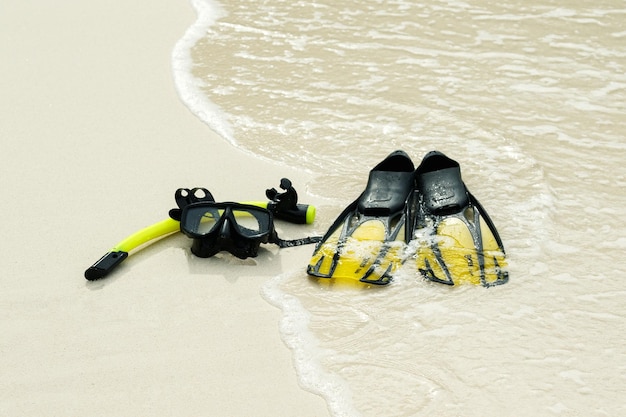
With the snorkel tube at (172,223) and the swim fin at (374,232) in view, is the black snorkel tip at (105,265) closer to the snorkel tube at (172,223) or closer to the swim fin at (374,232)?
the snorkel tube at (172,223)

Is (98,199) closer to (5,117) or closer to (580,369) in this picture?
(5,117)

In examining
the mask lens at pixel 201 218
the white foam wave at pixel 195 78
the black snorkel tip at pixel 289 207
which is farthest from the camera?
the white foam wave at pixel 195 78

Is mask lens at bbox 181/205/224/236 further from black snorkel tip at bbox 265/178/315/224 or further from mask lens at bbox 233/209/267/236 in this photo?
→ black snorkel tip at bbox 265/178/315/224

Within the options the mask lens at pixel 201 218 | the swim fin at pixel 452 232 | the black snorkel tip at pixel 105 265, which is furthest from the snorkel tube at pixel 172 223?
the swim fin at pixel 452 232

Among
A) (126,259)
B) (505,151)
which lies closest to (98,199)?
(126,259)

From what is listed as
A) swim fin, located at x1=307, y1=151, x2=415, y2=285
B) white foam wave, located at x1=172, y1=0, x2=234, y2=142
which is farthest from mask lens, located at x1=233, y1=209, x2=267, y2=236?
white foam wave, located at x1=172, y1=0, x2=234, y2=142

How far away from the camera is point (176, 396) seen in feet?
11.5

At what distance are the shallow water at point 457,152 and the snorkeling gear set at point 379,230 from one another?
0.11 metres

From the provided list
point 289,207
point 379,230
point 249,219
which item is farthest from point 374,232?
point 249,219

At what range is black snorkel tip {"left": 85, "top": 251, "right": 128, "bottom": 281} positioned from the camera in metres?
4.21

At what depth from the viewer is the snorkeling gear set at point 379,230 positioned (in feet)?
13.9

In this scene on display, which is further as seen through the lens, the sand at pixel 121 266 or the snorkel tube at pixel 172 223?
the snorkel tube at pixel 172 223

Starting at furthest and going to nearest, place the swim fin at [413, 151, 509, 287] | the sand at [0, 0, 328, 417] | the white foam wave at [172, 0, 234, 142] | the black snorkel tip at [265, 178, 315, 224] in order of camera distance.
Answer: the white foam wave at [172, 0, 234, 142] < the black snorkel tip at [265, 178, 315, 224] < the swim fin at [413, 151, 509, 287] < the sand at [0, 0, 328, 417]

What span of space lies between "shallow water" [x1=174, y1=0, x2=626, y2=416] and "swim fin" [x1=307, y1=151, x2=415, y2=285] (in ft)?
0.38
